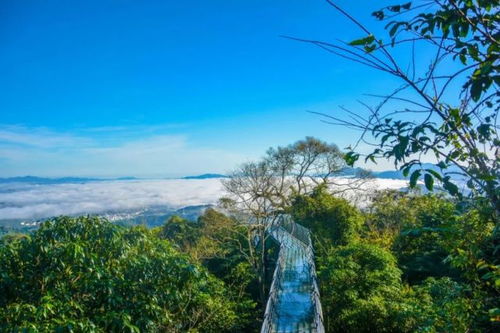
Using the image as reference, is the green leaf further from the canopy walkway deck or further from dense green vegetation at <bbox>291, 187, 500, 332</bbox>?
the canopy walkway deck

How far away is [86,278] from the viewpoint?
182 inches

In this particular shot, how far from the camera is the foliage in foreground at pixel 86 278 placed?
406 cm

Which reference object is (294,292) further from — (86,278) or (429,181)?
(429,181)

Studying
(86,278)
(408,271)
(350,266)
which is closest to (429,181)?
(86,278)

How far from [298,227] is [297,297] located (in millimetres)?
7099

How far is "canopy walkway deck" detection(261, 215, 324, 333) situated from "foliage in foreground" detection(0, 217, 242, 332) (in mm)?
3078

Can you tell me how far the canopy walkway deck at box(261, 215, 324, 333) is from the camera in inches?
332

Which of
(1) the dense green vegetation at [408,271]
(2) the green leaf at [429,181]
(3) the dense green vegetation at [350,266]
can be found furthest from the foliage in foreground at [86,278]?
(2) the green leaf at [429,181]

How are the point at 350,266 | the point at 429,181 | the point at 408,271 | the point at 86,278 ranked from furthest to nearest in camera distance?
1. the point at 408,271
2. the point at 350,266
3. the point at 86,278
4. the point at 429,181

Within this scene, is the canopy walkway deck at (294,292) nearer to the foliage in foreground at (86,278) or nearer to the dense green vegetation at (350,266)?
the dense green vegetation at (350,266)

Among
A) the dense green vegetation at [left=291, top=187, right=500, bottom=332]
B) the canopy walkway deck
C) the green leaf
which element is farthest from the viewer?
the canopy walkway deck

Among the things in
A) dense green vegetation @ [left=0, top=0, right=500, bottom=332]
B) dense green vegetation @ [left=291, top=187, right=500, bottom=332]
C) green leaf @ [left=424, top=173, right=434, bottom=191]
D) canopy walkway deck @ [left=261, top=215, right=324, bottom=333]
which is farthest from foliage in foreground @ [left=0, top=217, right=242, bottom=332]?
green leaf @ [left=424, top=173, right=434, bottom=191]

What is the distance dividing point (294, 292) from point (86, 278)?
7.71 metres

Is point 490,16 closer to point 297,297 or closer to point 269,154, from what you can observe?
point 297,297
